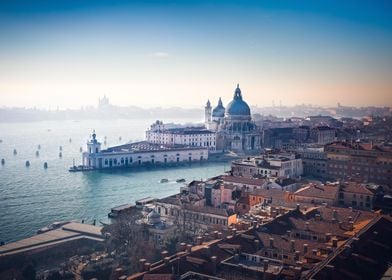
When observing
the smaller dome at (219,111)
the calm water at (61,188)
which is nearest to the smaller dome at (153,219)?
the calm water at (61,188)

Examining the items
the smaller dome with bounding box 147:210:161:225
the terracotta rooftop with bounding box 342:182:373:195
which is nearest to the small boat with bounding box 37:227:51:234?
the smaller dome with bounding box 147:210:161:225

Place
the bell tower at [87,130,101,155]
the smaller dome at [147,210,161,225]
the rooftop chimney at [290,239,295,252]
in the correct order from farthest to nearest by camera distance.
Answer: the bell tower at [87,130,101,155]
the smaller dome at [147,210,161,225]
the rooftop chimney at [290,239,295,252]

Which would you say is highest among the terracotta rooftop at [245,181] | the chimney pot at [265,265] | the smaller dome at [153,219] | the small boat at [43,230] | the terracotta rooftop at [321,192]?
the chimney pot at [265,265]

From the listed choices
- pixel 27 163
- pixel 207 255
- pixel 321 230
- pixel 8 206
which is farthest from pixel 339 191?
pixel 27 163

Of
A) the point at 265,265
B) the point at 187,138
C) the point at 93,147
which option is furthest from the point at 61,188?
the point at 187,138

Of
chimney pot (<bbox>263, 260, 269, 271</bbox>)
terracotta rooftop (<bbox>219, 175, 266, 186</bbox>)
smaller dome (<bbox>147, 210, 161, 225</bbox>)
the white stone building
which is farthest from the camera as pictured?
the white stone building

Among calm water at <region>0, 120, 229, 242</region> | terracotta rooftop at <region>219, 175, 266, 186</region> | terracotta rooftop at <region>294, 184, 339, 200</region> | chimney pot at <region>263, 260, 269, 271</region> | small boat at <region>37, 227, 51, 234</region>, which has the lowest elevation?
calm water at <region>0, 120, 229, 242</region>

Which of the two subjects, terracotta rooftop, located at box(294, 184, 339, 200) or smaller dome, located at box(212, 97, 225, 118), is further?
smaller dome, located at box(212, 97, 225, 118)

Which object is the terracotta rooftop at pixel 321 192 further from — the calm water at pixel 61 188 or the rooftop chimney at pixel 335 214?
the calm water at pixel 61 188

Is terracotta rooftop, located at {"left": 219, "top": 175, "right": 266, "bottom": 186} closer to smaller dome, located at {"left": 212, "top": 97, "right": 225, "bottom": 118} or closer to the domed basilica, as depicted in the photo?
the domed basilica
